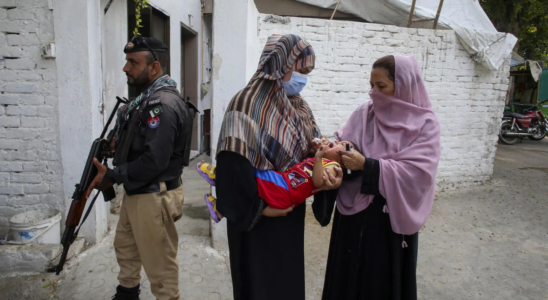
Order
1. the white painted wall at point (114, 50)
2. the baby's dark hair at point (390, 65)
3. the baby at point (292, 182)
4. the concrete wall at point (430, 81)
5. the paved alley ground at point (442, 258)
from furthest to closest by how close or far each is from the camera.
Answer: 1. the concrete wall at point (430, 81)
2. the white painted wall at point (114, 50)
3. the paved alley ground at point (442, 258)
4. the baby's dark hair at point (390, 65)
5. the baby at point (292, 182)

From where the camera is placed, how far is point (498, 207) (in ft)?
16.5

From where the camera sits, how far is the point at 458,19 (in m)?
5.80

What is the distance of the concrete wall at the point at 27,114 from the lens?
291 centimetres

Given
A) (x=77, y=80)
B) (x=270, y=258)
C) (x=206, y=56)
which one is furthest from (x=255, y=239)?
(x=206, y=56)

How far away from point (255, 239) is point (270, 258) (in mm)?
128

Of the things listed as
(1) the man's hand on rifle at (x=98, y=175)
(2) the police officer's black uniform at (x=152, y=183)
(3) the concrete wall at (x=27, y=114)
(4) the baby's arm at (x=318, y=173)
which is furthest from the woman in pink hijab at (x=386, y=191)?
(3) the concrete wall at (x=27, y=114)

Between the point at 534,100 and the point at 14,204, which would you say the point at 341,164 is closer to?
the point at 14,204

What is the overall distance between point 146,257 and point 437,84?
4.60 meters

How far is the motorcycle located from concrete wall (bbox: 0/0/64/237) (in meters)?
11.5

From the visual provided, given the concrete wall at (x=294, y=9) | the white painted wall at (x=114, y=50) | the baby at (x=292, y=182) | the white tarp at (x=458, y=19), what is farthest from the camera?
the concrete wall at (x=294, y=9)

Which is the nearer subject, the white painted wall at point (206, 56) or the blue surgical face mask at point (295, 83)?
the blue surgical face mask at point (295, 83)

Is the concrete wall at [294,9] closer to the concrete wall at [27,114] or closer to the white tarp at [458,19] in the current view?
the white tarp at [458,19]

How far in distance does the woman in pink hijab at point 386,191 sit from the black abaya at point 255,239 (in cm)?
25

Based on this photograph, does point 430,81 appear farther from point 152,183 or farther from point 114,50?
point 152,183
